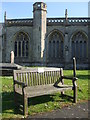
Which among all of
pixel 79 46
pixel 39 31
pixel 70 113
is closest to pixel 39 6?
pixel 39 31

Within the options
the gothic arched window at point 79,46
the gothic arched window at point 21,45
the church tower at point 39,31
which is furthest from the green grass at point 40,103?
the gothic arched window at point 21,45

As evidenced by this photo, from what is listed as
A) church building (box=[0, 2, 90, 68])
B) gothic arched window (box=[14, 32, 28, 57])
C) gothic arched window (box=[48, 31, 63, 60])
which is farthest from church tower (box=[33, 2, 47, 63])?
gothic arched window (box=[14, 32, 28, 57])

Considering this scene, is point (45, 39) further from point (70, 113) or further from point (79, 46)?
point (70, 113)

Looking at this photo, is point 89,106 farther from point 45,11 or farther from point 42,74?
point 45,11

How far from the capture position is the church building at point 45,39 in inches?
957

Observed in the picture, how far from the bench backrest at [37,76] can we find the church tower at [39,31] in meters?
18.0

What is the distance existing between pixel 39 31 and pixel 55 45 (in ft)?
12.0

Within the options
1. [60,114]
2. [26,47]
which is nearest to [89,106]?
[60,114]

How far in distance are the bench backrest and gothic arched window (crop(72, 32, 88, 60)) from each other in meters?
19.9

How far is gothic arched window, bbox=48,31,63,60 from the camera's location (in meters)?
25.6

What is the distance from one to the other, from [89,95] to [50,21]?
20697mm

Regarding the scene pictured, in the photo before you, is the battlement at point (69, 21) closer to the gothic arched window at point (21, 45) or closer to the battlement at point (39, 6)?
the battlement at point (39, 6)

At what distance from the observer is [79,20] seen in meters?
25.2

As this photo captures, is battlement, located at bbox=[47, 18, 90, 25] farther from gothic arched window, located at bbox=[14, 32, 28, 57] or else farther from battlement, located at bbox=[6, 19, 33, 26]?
gothic arched window, located at bbox=[14, 32, 28, 57]
